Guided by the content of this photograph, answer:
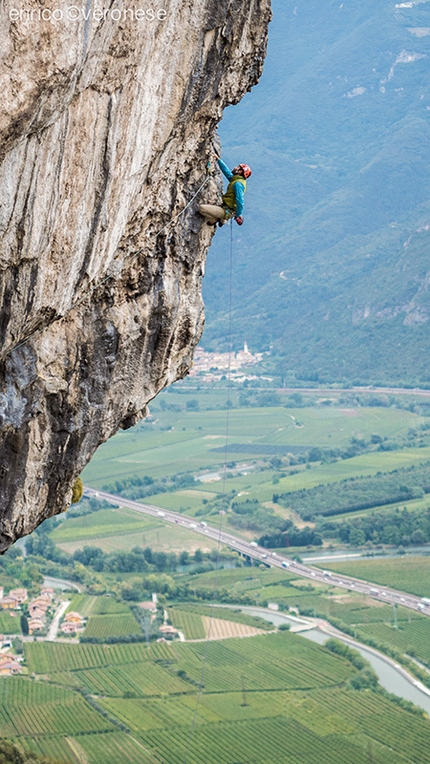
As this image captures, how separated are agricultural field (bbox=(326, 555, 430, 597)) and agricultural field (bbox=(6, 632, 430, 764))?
9.22 meters

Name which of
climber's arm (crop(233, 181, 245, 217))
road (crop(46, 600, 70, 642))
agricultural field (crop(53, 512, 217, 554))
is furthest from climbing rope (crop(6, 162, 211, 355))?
agricultural field (crop(53, 512, 217, 554))

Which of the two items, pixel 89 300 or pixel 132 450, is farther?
pixel 132 450

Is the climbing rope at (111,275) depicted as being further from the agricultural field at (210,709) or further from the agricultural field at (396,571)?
the agricultural field at (396,571)

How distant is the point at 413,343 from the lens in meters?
106

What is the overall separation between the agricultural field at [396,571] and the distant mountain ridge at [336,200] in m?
44.5

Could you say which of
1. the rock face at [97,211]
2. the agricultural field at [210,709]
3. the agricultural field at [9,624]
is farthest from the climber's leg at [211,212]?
the agricultural field at [9,624]

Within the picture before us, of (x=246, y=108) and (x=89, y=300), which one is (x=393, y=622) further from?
(x=246, y=108)

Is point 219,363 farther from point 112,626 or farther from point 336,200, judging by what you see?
A: point 112,626

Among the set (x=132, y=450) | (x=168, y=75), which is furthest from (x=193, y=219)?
(x=132, y=450)

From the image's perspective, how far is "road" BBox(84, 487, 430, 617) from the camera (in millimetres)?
50688

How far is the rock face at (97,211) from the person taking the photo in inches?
245

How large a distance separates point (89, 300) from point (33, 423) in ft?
3.80

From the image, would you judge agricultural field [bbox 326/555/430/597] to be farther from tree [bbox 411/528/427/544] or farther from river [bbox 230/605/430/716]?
river [bbox 230/605/430/716]

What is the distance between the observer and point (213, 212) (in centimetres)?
1032
